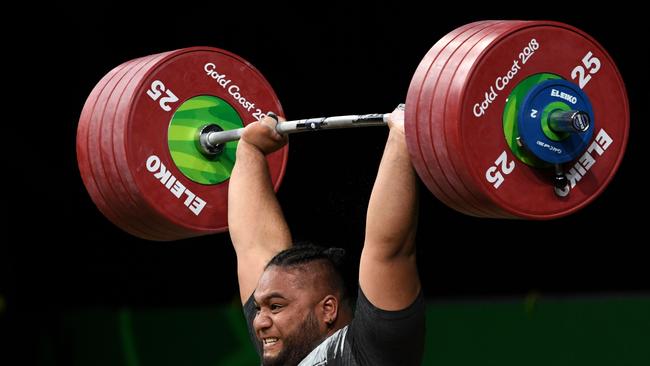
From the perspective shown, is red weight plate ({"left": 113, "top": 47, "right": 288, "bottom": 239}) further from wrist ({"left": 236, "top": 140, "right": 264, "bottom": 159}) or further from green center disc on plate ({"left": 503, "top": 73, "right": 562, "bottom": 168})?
green center disc on plate ({"left": 503, "top": 73, "right": 562, "bottom": 168})

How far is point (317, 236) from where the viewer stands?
5.58 metres

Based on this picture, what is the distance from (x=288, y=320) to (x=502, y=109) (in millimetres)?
783

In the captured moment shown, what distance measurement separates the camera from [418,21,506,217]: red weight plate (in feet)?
9.00

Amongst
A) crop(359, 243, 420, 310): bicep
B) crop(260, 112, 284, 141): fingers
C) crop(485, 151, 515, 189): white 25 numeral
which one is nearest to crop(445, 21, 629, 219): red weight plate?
crop(485, 151, 515, 189): white 25 numeral

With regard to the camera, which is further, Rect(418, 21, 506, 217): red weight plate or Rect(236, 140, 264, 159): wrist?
Rect(236, 140, 264, 159): wrist

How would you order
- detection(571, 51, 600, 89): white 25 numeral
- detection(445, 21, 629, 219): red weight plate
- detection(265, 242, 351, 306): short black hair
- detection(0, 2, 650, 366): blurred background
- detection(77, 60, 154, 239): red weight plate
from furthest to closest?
detection(0, 2, 650, 366): blurred background < detection(77, 60, 154, 239): red weight plate < detection(265, 242, 351, 306): short black hair < detection(571, 51, 600, 89): white 25 numeral < detection(445, 21, 629, 219): red weight plate

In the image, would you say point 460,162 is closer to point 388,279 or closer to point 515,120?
point 515,120

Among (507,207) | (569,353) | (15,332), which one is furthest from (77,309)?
(507,207)

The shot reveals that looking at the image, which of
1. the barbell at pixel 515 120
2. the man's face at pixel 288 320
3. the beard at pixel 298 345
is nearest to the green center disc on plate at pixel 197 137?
the barbell at pixel 515 120

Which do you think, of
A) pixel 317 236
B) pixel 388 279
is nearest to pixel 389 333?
pixel 388 279

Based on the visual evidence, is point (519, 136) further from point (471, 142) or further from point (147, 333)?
Answer: point (147, 333)

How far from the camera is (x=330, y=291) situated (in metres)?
3.12

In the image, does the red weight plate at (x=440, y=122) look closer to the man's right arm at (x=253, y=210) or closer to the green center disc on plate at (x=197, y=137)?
the man's right arm at (x=253, y=210)

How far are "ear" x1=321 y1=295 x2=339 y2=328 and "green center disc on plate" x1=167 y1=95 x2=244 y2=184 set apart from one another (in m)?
0.73
